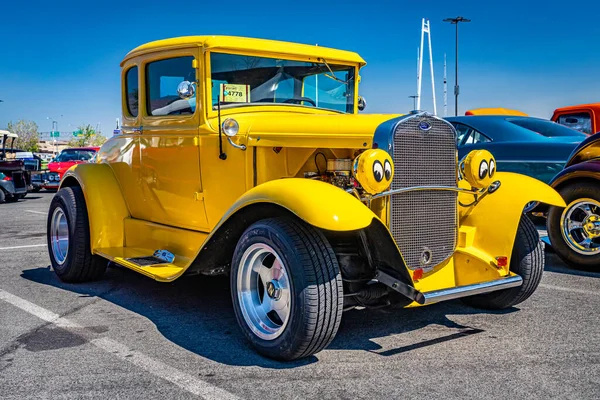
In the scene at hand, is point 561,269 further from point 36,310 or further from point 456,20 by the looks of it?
point 456,20

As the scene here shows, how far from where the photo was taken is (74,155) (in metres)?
20.8

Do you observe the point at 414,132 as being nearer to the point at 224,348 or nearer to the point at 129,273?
the point at 224,348

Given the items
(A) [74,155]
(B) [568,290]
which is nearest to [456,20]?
(A) [74,155]

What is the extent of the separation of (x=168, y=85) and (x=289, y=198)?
202 centimetres

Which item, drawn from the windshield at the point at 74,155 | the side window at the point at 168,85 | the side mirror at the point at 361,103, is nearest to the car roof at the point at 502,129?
the side mirror at the point at 361,103

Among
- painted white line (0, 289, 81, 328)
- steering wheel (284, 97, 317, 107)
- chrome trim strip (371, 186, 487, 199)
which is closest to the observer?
chrome trim strip (371, 186, 487, 199)

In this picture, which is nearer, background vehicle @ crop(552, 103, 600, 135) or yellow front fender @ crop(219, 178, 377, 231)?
yellow front fender @ crop(219, 178, 377, 231)

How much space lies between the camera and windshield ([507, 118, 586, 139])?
8.18 meters

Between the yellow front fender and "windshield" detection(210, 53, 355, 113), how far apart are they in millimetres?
1245

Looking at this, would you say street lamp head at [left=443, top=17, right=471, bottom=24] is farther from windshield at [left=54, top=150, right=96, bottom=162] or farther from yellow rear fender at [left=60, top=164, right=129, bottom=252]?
yellow rear fender at [left=60, top=164, right=129, bottom=252]

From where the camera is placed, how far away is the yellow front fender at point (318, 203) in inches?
119

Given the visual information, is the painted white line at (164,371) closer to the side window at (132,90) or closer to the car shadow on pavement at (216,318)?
the car shadow on pavement at (216,318)

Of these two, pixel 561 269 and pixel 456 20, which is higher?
pixel 456 20

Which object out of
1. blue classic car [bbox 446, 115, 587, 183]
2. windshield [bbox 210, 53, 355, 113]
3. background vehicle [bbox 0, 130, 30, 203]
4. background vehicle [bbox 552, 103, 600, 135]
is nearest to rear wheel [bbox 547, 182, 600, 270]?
blue classic car [bbox 446, 115, 587, 183]
